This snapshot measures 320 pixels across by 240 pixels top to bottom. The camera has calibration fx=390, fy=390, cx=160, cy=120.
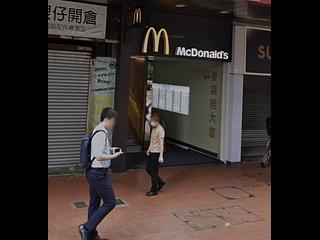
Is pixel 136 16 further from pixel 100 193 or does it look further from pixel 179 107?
pixel 179 107

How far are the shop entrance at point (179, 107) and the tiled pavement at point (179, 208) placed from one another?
1.38 metres

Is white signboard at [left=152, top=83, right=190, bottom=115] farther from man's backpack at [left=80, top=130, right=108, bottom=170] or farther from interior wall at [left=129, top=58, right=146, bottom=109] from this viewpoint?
man's backpack at [left=80, top=130, right=108, bottom=170]

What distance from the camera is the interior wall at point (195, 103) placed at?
1110 centimetres

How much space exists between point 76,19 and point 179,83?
5.23 m

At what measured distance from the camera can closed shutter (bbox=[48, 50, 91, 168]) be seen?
867 centimetres

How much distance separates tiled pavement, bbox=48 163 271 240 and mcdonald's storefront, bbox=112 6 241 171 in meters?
1.28

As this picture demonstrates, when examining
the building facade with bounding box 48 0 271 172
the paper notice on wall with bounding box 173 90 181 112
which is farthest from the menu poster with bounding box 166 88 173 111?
the building facade with bounding box 48 0 271 172

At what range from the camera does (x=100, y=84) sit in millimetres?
8969

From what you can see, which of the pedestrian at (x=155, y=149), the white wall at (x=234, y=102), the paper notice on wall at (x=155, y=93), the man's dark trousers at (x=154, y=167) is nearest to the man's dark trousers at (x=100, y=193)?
the pedestrian at (x=155, y=149)

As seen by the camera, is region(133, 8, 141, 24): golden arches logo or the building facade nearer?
region(133, 8, 141, 24): golden arches logo

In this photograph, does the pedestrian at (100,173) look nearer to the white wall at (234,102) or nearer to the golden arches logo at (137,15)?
the golden arches logo at (137,15)

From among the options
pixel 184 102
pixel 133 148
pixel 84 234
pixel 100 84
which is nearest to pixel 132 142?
pixel 133 148
